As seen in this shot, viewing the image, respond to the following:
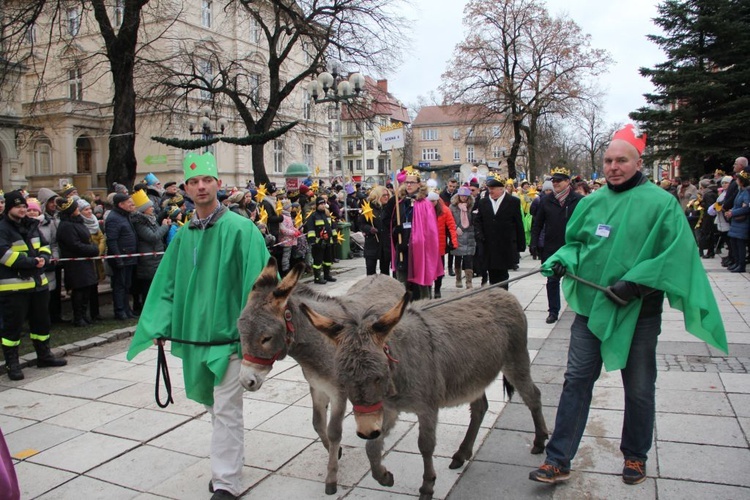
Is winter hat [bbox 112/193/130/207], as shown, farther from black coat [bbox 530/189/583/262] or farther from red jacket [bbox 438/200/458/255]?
black coat [bbox 530/189/583/262]

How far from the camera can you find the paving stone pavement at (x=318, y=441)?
12.9 ft

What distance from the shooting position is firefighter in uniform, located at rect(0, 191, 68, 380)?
6.67 meters

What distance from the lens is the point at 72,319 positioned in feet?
31.3

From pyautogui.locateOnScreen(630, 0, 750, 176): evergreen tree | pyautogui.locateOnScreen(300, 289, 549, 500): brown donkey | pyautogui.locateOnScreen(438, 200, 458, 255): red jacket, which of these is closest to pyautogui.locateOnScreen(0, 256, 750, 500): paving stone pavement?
pyautogui.locateOnScreen(300, 289, 549, 500): brown donkey

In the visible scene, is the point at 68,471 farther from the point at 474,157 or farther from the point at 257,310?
the point at 474,157

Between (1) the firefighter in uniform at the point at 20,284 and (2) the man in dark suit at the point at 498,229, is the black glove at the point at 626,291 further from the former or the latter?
(1) the firefighter in uniform at the point at 20,284

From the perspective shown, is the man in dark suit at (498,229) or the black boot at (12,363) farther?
the man in dark suit at (498,229)

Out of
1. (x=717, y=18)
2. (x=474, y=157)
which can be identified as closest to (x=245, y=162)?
(x=717, y=18)

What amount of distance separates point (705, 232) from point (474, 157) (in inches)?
3223

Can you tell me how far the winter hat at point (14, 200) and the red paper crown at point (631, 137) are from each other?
21.3 ft

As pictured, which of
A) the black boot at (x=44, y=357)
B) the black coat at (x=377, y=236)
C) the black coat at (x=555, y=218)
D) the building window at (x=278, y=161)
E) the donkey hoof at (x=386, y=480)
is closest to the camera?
the donkey hoof at (x=386, y=480)

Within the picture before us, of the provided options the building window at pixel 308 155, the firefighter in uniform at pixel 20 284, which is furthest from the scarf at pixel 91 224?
the building window at pixel 308 155

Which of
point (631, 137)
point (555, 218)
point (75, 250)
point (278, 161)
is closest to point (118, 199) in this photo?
point (75, 250)

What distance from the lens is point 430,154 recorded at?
98812mm
